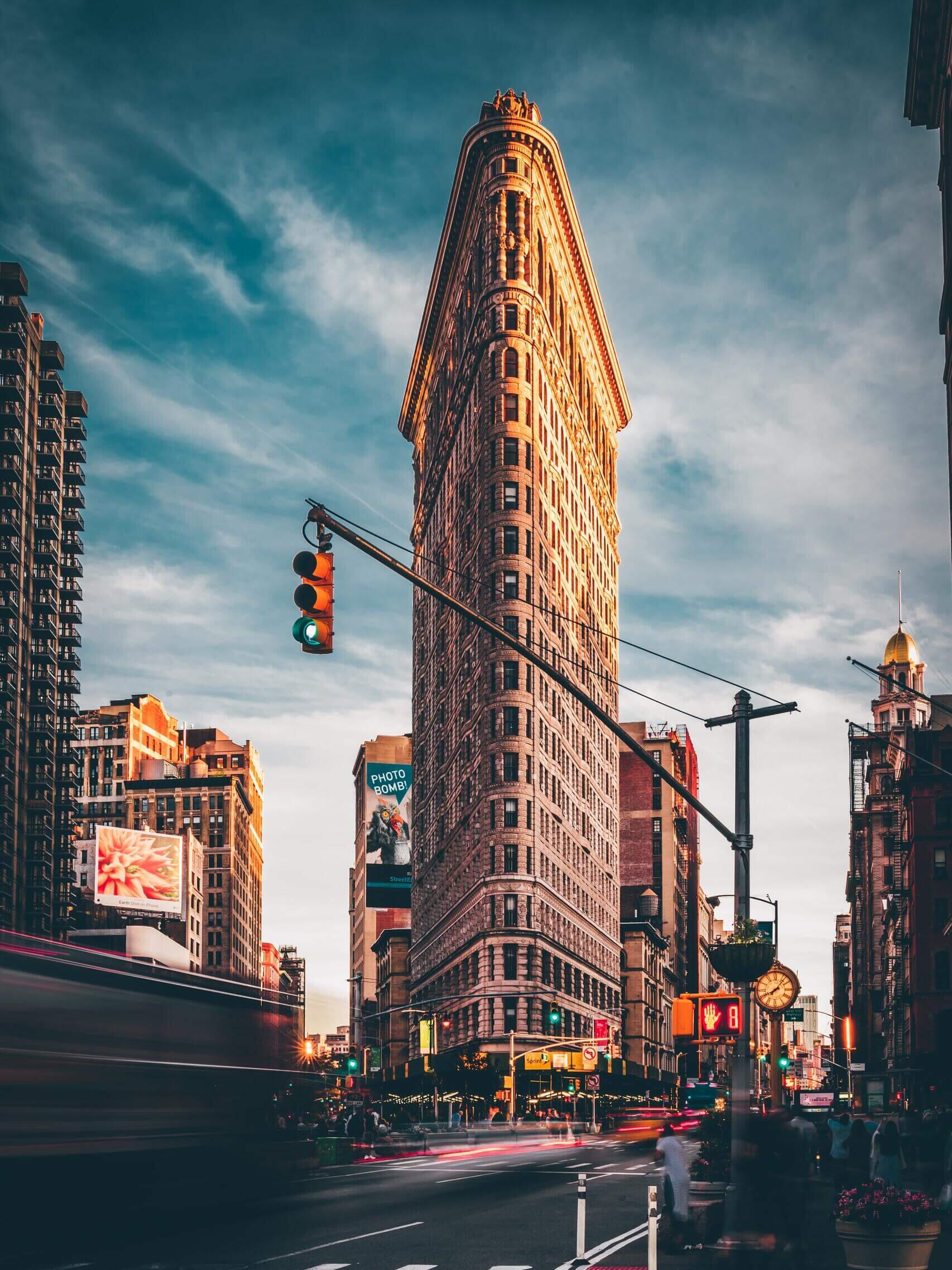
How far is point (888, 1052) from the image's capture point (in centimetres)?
13400

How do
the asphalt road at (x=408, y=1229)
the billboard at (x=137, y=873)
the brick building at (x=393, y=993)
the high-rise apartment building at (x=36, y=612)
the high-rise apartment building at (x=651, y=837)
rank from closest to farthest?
the asphalt road at (x=408, y=1229)
the high-rise apartment building at (x=36, y=612)
the billboard at (x=137, y=873)
the brick building at (x=393, y=993)
the high-rise apartment building at (x=651, y=837)

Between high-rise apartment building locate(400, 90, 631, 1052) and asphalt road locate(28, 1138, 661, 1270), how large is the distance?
49.7 meters

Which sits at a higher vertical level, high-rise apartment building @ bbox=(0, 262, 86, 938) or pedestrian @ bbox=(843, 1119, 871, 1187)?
high-rise apartment building @ bbox=(0, 262, 86, 938)

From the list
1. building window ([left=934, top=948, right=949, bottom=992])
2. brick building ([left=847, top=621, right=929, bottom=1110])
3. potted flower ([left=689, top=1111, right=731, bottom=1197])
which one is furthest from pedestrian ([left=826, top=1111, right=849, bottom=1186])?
brick building ([left=847, top=621, right=929, bottom=1110])

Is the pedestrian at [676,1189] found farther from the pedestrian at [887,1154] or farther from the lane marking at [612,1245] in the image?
the pedestrian at [887,1154]

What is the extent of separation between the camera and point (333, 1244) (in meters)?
22.7

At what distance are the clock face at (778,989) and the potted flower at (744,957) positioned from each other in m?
6.24

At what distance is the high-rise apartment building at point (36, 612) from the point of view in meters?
110

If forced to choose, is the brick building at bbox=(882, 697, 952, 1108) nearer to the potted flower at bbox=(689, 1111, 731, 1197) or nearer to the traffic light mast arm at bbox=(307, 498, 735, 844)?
the potted flower at bbox=(689, 1111, 731, 1197)

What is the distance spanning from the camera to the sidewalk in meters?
17.3

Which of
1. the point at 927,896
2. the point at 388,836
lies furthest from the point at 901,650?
the point at 927,896

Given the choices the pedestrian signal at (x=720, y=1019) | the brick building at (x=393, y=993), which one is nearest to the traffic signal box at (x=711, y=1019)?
the pedestrian signal at (x=720, y=1019)

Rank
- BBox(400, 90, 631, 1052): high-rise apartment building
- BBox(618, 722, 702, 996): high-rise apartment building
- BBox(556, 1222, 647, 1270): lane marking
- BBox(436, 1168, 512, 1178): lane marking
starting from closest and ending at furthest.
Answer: BBox(556, 1222, 647, 1270): lane marking
BBox(436, 1168, 512, 1178): lane marking
BBox(400, 90, 631, 1052): high-rise apartment building
BBox(618, 722, 702, 996): high-rise apartment building

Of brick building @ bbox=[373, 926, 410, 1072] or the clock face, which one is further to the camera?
brick building @ bbox=[373, 926, 410, 1072]
